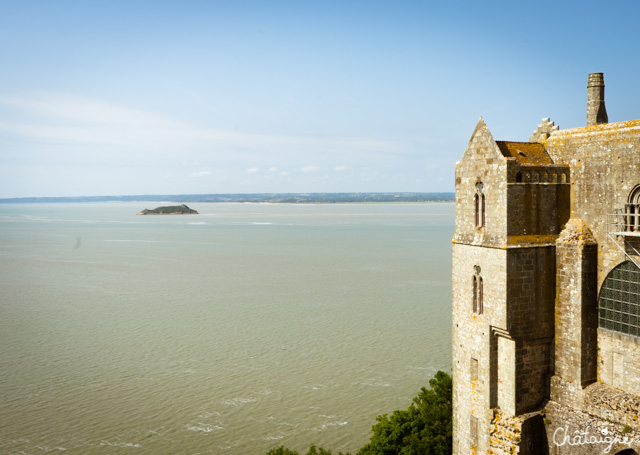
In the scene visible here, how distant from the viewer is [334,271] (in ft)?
221

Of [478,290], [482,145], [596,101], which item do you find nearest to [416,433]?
[478,290]

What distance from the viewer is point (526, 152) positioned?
60.2 ft

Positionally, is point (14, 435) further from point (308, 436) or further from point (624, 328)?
point (624, 328)

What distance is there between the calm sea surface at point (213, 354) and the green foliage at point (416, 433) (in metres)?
3.87

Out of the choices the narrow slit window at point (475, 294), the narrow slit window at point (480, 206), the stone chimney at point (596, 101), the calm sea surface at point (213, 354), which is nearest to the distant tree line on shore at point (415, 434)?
the calm sea surface at point (213, 354)

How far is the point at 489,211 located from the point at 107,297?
147 feet

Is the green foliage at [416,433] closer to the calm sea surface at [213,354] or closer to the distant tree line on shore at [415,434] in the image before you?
the distant tree line on shore at [415,434]

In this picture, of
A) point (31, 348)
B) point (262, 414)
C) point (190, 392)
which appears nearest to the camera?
point (262, 414)

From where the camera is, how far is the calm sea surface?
26.2m

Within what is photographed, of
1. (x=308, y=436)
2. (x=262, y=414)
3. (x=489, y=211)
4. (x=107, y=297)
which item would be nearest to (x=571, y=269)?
(x=489, y=211)

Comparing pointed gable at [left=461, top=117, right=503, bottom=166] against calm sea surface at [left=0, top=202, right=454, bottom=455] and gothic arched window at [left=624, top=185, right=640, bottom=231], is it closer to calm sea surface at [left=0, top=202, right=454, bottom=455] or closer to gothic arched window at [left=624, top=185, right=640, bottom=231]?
gothic arched window at [left=624, top=185, right=640, bottom=231]

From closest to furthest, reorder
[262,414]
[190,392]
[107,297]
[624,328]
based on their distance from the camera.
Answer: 1. [624,328]
2. [262,414]
3. [190,392]
4. [107,297]

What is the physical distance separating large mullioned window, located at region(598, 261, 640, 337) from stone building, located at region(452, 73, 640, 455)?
3cm

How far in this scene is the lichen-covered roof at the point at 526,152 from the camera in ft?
59.0
